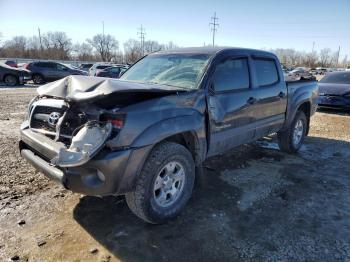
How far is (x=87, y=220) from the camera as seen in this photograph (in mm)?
3457

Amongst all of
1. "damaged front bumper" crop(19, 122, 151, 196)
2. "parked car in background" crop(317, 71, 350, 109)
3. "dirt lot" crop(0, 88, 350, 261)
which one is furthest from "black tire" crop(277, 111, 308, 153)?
"parked car in background" crop(317, 71, 350, 109)

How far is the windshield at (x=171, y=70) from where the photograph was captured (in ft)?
13.0

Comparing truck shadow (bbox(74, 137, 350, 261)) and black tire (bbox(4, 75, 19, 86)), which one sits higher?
black tire (bbox(4, 75, 19, 86))

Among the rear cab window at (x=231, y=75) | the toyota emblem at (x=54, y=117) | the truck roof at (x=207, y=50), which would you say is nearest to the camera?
the toyota emblem at (x=54, y=117)

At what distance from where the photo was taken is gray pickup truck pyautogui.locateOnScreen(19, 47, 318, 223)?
9.39 feet

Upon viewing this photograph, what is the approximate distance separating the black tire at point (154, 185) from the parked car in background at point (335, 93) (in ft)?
30.8

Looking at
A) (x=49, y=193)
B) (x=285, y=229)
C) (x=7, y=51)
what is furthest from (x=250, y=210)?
(x=7, y=51)

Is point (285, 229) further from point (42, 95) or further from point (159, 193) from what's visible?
point (42, 95)

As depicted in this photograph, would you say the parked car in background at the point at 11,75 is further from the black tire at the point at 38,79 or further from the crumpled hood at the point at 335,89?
the crumpled hood at the point at 335,89

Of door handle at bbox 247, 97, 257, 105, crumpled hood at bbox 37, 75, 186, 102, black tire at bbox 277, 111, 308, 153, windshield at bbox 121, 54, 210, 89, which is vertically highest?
windshield at bbox 121, 54, 210, 89

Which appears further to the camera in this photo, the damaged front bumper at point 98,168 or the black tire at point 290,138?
the black tire at point 290,138

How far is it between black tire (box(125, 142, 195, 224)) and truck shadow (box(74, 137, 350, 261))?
15 centimetres

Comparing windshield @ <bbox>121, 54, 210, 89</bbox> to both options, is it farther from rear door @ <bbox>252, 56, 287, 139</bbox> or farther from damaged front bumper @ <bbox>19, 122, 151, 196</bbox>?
damaged front bumper @ <bbox>19, 122, 151, 196</bbox>

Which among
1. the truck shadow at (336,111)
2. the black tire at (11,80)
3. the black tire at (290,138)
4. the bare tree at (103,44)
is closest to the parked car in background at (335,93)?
the truck shadow at (336,111)
